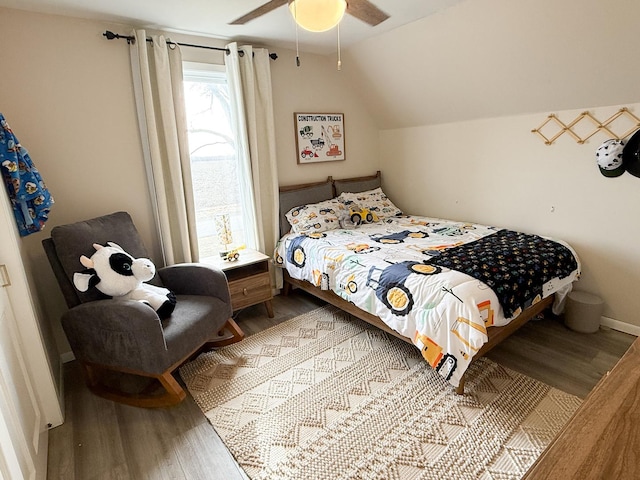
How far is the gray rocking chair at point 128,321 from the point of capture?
1.89 m

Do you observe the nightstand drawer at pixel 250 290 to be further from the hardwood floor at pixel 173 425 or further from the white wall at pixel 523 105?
the white wall at pixel 523 105

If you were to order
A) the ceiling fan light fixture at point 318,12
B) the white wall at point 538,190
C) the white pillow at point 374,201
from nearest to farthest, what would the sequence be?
the ceiling fan light fixture at point 318,12
the white wall at point 538,190
the white pillow at point 374,201

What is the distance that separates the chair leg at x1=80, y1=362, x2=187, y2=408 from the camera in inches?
77.7

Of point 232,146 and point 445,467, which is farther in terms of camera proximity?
point 232,146

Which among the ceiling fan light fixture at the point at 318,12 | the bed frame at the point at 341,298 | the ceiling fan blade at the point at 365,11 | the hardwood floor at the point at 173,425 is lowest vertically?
the hardwood floor at the point at 173,425

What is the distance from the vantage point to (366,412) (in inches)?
75.1

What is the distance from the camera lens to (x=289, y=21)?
2.58 metres

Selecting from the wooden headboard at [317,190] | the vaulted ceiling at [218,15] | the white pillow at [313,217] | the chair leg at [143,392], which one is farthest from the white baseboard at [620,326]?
the chair leg at [143,392]

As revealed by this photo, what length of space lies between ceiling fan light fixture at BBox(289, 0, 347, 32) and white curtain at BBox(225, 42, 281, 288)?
1.53 m

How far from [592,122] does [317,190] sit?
7.57 ft

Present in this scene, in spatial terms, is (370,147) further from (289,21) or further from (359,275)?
(359,275)

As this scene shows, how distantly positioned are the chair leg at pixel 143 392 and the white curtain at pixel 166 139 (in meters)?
0.90

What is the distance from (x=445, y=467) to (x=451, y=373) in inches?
18.5

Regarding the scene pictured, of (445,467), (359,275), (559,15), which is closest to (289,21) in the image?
(559,15)
